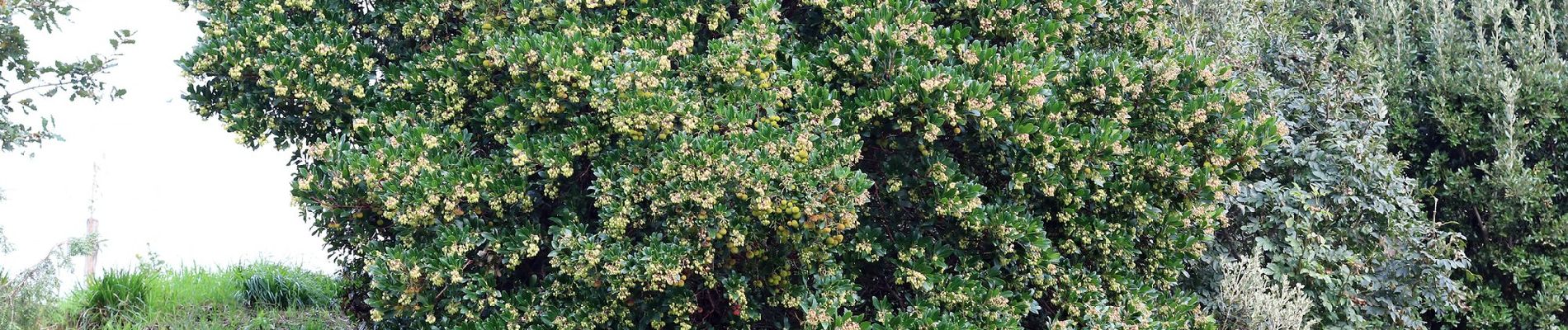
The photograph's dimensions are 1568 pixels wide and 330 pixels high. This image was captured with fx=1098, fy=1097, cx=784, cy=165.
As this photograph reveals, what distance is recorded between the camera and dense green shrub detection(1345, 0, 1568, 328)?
9.15 metres

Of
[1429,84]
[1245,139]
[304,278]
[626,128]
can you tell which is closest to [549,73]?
[626,128]

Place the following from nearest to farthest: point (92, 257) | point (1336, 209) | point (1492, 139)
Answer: point (1336, 209) → point (1492, 139) → point (92, 257)

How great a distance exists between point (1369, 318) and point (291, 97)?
26.0ft

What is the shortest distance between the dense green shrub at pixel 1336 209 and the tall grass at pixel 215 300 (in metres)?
7.10

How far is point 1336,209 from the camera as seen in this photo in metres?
8.38

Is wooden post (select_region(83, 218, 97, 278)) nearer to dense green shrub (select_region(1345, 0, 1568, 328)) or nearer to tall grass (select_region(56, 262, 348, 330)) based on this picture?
tall grass (select_region(56, 262, 348, 330))

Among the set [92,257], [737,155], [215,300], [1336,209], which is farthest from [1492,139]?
[92,257]

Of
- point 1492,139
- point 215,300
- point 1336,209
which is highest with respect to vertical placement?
point 215,300

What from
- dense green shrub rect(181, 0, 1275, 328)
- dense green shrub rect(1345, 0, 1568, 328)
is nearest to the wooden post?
dense green shrub rect(181, 0, 1275, 328)

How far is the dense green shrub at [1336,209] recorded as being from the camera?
817cm

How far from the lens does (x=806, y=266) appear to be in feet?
19.2

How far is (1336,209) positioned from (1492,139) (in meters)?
2.16

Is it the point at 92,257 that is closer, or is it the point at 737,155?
the point at 737,155

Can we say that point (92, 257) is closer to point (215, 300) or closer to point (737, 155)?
point (215, 300)
